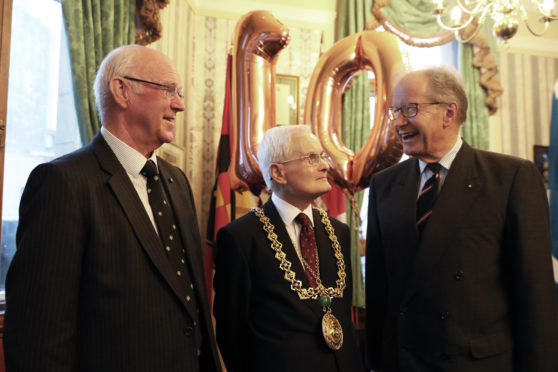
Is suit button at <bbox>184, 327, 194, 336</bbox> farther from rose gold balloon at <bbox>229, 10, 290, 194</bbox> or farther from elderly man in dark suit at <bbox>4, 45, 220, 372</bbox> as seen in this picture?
rose gold balloon at <bbox>229, 10, 290, 194</bbox>

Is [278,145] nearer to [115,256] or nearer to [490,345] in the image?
[115,256]

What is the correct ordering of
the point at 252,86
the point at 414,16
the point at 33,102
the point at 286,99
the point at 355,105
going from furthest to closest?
the point at 414,16 < the point at 355,105 < the point at 286,99 < the point at 252,86 < the point at 33,102

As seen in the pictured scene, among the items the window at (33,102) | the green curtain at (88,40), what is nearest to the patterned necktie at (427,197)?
the green curtain at (88,40)

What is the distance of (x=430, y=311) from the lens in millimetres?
1560

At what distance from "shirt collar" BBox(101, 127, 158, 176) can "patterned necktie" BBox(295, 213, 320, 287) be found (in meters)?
0.71

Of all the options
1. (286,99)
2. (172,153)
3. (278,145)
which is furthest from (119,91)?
(286,99)

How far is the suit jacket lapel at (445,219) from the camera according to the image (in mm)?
1566

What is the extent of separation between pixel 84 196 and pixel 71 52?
5.02ft

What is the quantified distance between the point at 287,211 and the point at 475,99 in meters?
4.26

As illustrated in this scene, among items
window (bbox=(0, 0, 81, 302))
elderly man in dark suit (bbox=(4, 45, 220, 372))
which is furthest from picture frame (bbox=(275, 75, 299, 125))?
elderly man in dark suit (bbox=(4, 45, 220, 372))

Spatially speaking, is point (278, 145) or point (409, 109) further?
point (278, 145)

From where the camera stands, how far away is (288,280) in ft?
5.53

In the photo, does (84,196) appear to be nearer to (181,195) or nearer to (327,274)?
(181,195)

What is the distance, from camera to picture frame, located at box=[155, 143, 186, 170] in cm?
356
